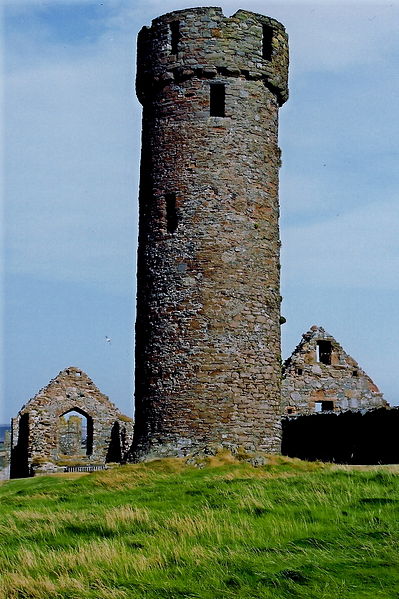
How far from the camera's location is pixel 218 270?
57.2 feet

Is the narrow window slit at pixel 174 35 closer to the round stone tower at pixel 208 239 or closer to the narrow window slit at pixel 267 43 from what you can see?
the round stone tower at pixel 208 239

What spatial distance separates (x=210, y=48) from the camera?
18.2 metres

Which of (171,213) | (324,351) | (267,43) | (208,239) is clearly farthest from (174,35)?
(324,351)

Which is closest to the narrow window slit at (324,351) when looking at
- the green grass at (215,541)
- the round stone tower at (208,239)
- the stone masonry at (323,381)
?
the stone masonry at (323,381)

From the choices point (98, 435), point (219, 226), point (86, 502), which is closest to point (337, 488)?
point (86, 502)

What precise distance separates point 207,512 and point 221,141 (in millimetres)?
9815

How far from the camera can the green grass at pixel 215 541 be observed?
709cm

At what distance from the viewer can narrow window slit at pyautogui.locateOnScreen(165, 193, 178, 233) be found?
17.9 meters

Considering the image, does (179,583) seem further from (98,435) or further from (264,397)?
(98,435)

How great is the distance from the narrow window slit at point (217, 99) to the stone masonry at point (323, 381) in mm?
7733

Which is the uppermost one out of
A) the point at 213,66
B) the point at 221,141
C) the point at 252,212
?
the point at 213,66

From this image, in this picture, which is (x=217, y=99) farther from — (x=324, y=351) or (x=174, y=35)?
(x=324, y=351)

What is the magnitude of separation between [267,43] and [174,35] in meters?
2.06

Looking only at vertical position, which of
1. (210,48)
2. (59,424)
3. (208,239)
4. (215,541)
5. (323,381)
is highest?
(210,48)
